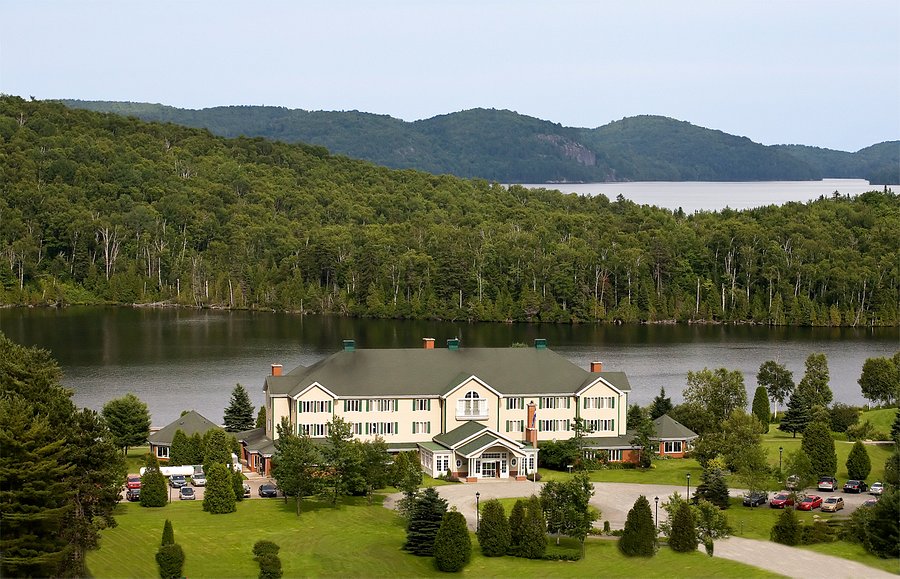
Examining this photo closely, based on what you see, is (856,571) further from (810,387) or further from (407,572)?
(810,387)

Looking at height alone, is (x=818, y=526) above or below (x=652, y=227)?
below

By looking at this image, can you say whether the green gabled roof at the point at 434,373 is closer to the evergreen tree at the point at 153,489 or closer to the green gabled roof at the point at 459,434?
the green gabled roof at the point at 459,434

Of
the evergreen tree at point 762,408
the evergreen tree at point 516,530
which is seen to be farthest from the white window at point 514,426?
the evergreen tree at point 516,530

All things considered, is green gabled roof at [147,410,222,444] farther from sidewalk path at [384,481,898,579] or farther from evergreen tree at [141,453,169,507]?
sidewalk path at [384,481,898,579]

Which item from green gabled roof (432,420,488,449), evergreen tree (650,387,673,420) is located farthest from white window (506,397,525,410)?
evergreen tree (650,387,673,420)

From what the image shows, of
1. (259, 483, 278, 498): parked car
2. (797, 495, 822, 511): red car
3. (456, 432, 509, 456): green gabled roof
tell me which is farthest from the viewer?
(456, 432, 509, 456): green gabled roof

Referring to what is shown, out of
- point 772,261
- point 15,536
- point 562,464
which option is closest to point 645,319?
point 772,261

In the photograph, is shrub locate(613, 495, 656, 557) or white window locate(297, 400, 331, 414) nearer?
shrub locate(613, 495, 656, 557)
